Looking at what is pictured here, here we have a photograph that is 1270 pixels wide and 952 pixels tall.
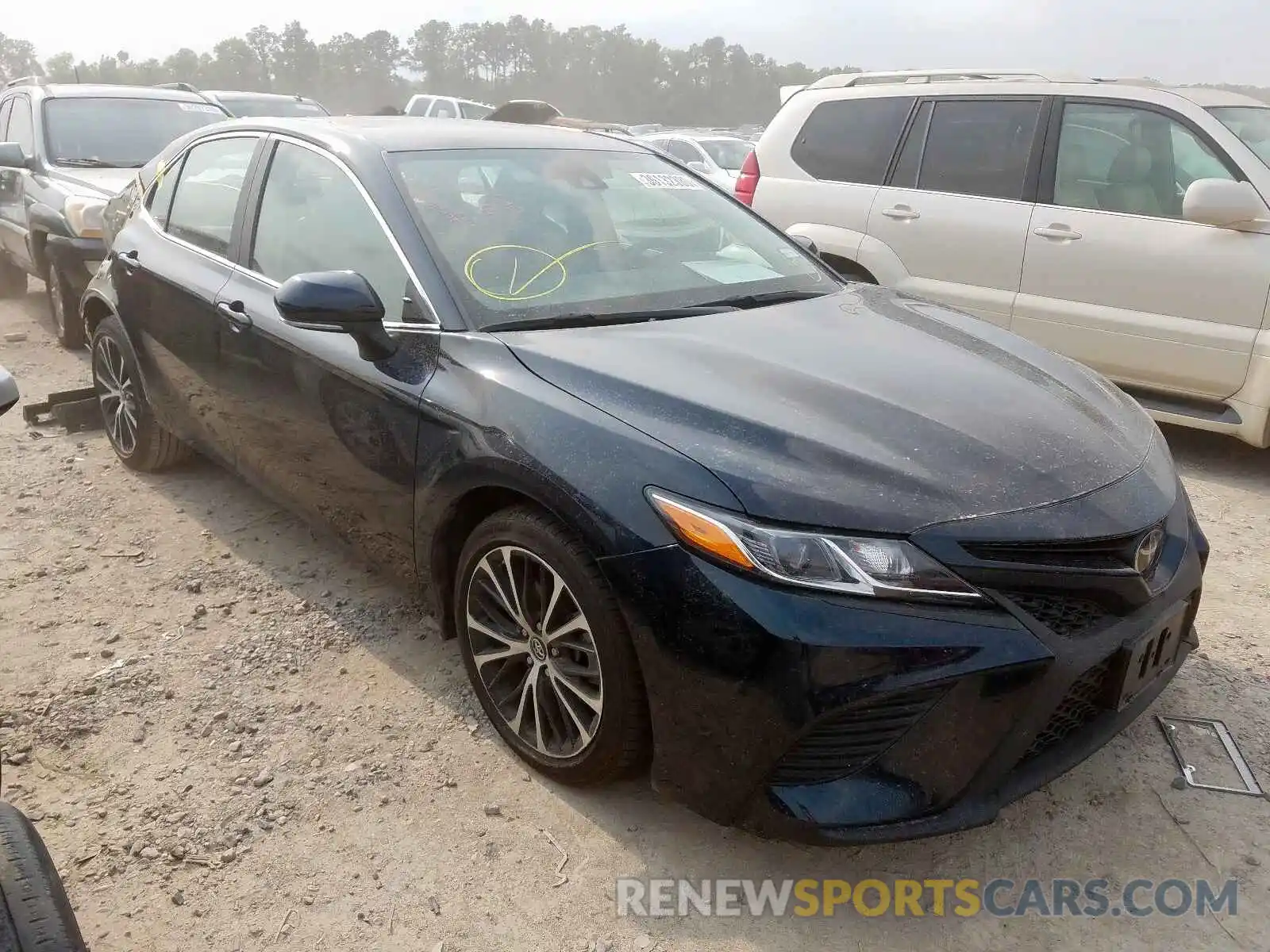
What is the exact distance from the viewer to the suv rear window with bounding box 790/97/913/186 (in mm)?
5883

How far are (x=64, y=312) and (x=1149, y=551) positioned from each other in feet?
22.1

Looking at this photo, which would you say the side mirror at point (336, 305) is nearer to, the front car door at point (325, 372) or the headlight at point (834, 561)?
the front car door at point (325, 372)

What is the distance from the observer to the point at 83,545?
402cm

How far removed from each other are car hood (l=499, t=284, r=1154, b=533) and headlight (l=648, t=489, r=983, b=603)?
1.5 inches

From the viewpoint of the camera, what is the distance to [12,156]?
22.8ft

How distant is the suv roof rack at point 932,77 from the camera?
5.54 metres

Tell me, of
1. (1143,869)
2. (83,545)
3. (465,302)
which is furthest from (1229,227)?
(83,545)

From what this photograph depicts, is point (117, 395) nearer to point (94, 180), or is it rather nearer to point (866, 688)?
point (94, 180)

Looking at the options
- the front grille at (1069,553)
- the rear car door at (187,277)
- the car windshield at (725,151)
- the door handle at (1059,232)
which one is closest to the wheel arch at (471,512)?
the front grille at (1069,553)

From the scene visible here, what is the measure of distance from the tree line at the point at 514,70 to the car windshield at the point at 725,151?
210 ft

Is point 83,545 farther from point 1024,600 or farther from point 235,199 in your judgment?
point 1024,600

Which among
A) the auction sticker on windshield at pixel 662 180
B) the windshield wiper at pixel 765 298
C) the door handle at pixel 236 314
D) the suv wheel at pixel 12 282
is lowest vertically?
the suv wheel at pixel 12 282

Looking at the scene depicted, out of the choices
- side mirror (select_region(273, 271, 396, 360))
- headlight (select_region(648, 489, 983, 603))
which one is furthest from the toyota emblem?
side mirror (select_region(273, 271, 396, 360))

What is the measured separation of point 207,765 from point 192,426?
1.72 m
